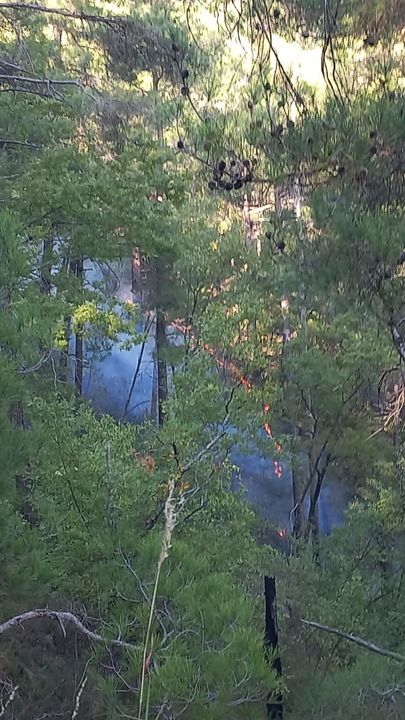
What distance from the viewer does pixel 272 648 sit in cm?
259

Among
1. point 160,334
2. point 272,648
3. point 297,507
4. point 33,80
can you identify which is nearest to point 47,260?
point 33,80

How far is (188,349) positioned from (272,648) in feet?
22.4

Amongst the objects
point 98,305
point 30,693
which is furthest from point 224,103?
point 98,305

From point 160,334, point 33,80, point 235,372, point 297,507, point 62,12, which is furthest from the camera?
point 160,334

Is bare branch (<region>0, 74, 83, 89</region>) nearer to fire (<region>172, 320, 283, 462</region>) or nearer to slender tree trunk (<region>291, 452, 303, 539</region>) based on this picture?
fire (<region>172, 320, 283, 462</region>)

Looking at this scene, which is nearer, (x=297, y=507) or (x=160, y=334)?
(x=297, y=507)

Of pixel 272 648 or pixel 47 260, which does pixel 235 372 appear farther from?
pixel 272 648

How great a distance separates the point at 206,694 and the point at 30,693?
1678 millimetres

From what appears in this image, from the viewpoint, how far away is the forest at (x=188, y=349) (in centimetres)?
248

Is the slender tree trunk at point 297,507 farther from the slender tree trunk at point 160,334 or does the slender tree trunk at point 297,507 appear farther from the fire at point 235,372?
the slender tree trunk at point 160,334

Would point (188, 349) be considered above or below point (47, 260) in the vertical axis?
above

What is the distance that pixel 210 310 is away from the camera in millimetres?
8883

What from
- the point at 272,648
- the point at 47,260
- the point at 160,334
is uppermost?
the point at 160,334

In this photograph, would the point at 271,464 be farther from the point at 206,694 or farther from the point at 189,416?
the point at 206,694
